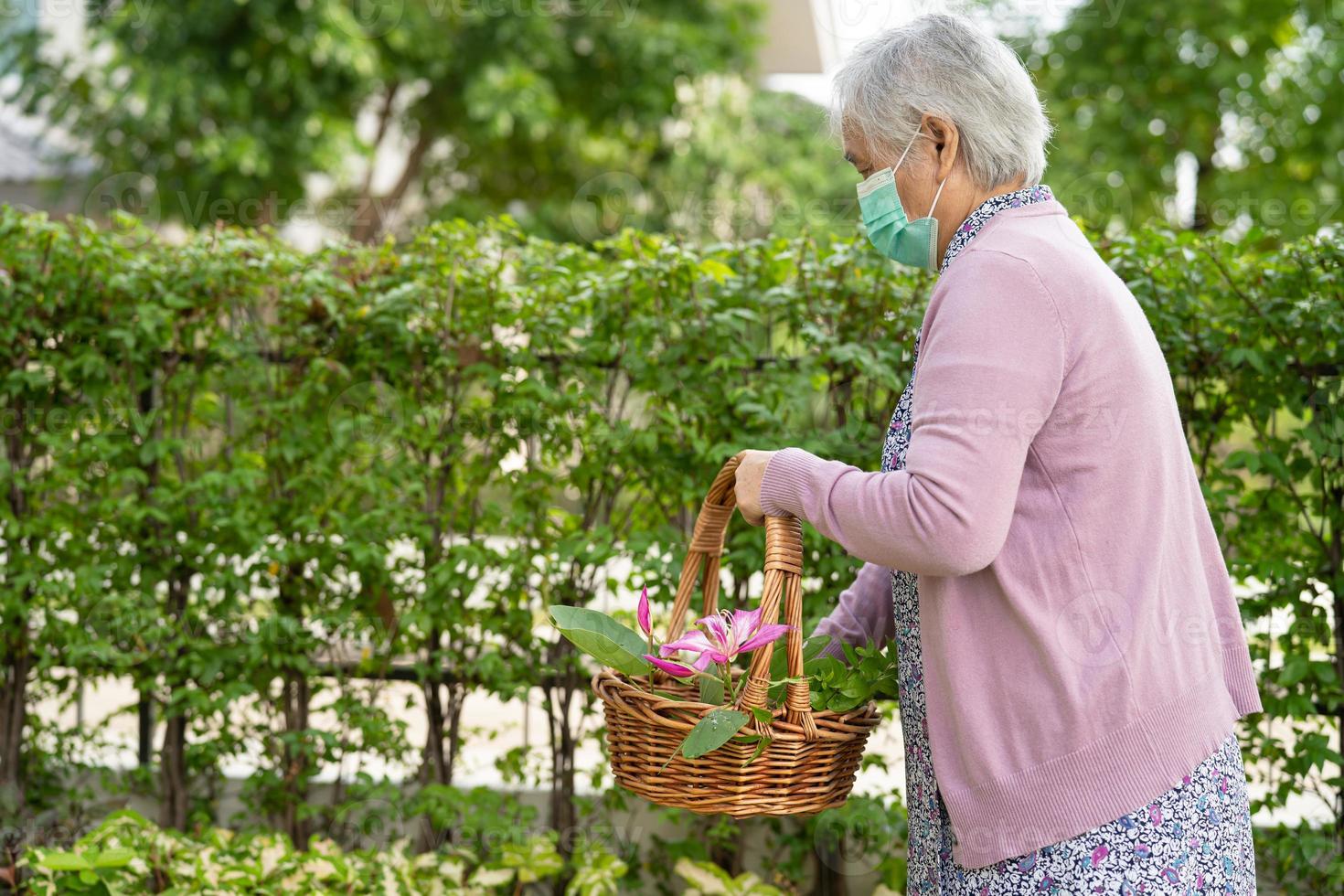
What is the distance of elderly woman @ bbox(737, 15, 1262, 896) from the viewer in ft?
4.54

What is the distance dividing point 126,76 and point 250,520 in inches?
359

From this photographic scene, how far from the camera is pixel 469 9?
35.6 ft

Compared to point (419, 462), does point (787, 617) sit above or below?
below

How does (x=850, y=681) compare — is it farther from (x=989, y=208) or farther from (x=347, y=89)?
(x=347, y=89)

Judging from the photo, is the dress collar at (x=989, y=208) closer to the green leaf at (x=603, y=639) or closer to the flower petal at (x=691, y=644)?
the flower petal at (x=691, y=644)

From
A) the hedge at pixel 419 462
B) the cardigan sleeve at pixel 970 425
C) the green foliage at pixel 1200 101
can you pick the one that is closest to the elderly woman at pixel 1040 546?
the cardigan sleeve at pixel 970 425

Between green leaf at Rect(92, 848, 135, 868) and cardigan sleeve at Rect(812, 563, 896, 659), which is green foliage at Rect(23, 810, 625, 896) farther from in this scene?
cardigan sleeve at Rect(812, 563, 896, 659)

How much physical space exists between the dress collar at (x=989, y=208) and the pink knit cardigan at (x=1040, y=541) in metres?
0.05

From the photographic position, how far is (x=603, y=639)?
1730mm

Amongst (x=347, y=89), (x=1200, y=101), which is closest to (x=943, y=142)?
(x=347, y=89)

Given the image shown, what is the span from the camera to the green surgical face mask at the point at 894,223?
5.42ft

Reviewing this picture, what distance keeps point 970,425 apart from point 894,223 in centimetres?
46

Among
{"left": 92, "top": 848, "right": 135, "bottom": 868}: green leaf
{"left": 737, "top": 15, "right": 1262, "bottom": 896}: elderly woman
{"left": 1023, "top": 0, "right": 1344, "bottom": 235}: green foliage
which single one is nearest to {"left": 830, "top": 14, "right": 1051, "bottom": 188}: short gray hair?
{"left": 737, "top": 15, "right": 1262, "bottom": 896}: elderly woman

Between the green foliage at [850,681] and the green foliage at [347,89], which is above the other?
the green foliage at [347,89]
